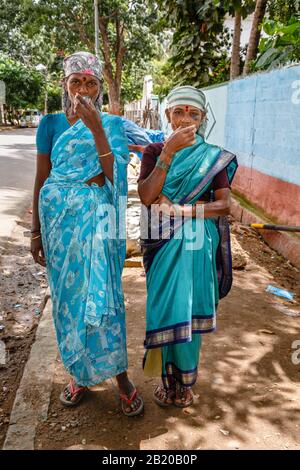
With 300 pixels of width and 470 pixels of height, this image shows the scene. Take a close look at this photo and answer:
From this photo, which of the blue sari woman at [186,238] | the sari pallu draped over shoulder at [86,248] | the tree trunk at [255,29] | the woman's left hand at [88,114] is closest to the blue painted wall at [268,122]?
the tree trunk at [255,29]

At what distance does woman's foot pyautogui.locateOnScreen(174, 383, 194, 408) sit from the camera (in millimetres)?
2480

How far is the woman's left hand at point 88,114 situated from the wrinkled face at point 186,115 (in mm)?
393

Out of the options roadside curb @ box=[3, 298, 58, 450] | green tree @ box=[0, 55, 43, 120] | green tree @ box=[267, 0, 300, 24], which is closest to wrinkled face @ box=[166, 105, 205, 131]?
roadside curb @ box=[3, 298, 58, 450]

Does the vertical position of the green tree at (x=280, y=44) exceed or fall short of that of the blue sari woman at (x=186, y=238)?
it exceeds it

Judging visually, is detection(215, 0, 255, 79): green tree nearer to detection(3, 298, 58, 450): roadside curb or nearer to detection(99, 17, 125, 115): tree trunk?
detection(3, 298, 58, 450): roadside curb

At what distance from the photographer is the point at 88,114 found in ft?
6.64

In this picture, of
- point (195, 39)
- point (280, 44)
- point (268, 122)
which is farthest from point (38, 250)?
point (195, 39)

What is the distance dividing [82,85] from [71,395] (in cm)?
171

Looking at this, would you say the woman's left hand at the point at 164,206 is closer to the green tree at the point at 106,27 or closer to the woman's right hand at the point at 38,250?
the woman's right hand at the point at 38,250

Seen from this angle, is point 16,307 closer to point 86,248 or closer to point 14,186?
point 86,248

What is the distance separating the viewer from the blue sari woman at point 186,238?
2143 millimetres

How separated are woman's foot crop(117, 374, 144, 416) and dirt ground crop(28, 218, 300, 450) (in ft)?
0.14
